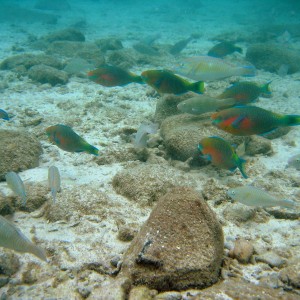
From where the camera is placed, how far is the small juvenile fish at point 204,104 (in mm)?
4594

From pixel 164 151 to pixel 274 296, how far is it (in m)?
3.28

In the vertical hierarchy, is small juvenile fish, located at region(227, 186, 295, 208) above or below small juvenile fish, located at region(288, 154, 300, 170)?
above

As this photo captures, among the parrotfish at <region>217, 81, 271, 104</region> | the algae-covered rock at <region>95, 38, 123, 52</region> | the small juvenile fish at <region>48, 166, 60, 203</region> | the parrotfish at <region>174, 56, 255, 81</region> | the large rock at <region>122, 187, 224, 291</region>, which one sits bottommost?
the algae-covered rock at <region>95, 38, 123, 52</region>

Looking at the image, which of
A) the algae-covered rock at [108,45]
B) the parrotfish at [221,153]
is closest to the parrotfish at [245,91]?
the parrotfish at [221,153]

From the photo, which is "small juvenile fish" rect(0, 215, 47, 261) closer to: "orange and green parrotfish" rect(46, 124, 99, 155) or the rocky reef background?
the rocky reef background

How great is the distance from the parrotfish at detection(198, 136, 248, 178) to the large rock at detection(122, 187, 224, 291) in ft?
3.87

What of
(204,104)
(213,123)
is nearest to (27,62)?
(204,104)

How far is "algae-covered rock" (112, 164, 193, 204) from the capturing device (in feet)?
11.5

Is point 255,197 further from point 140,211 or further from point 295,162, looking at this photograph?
point 295,162

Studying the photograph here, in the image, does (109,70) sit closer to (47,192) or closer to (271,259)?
(47,192)

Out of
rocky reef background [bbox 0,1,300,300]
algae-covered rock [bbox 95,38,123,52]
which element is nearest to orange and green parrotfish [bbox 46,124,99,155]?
rocky reef background [bbox 0,1,300,300]

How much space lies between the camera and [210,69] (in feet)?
16.1

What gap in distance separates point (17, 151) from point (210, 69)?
3.79 m

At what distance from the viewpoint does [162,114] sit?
5934 mm
